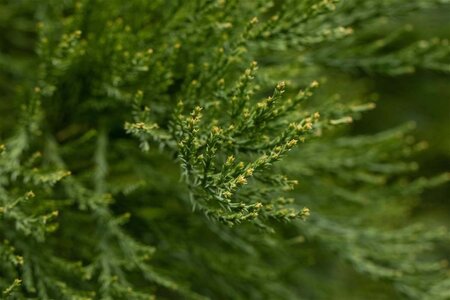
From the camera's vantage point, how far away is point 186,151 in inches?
61.7

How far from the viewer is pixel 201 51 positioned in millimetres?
2033

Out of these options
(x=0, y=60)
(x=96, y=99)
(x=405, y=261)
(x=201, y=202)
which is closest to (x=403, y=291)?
(x=405, y=261)

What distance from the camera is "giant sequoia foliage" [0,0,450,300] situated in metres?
1.70

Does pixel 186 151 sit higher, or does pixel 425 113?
pixel 425 113

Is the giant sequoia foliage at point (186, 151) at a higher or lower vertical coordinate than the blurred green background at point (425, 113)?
lower

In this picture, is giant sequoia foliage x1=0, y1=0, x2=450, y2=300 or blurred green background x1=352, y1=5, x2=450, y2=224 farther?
blurred green background x1=352, y1=5, x2=450, y2=224

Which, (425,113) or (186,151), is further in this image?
(425,113)

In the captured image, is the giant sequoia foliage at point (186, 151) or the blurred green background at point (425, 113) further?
the blurred green background at point (425, 113)

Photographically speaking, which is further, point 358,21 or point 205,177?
point 358,21

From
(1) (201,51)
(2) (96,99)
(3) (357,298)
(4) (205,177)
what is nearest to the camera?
(4) (205,177)

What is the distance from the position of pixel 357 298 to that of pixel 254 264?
43.6 inches

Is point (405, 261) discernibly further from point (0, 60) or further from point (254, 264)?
point (0, 60)

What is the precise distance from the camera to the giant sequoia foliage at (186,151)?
170cm

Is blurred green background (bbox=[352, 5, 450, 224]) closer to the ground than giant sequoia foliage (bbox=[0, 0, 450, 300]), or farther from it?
farther from it
